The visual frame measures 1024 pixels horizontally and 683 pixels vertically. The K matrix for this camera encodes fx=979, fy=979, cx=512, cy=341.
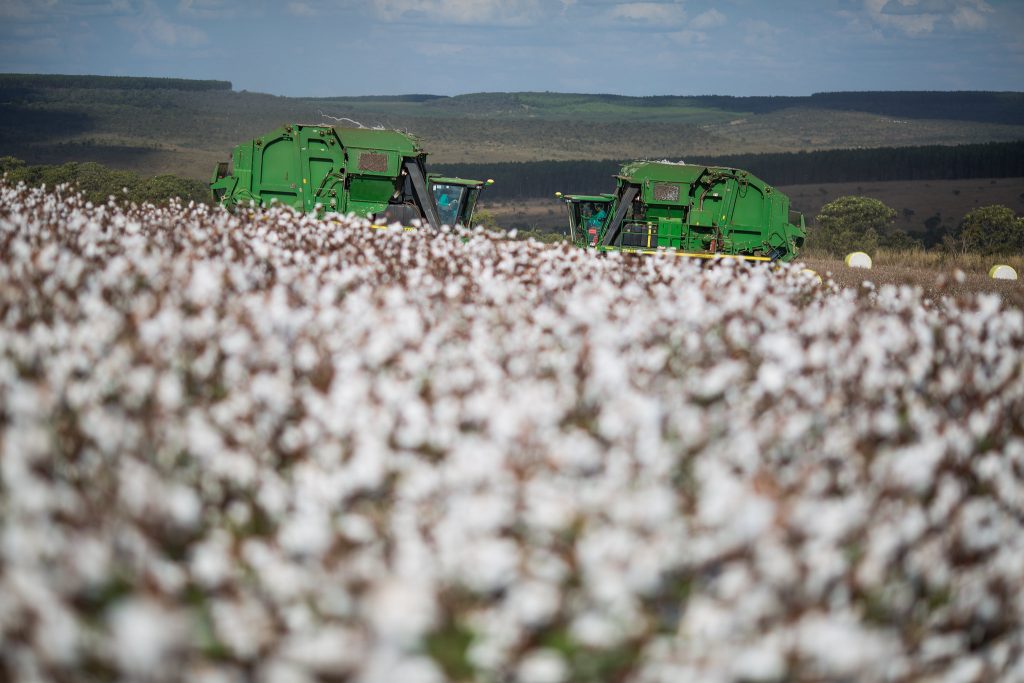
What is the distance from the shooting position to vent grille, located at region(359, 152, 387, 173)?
28359 mm

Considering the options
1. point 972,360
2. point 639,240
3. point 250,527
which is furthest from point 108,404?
point 639,240

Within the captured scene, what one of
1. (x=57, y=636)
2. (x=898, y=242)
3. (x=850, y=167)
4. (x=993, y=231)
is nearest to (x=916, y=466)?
(x=57, y=636)

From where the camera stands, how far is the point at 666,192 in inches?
1151

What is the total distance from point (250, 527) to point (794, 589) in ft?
11.5

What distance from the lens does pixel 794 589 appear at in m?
5.14

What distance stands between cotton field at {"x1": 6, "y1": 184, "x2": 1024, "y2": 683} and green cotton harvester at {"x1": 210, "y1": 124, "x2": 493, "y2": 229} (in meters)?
17.5

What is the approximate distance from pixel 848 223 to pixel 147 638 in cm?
9775

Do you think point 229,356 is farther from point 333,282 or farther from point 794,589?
point 794,589

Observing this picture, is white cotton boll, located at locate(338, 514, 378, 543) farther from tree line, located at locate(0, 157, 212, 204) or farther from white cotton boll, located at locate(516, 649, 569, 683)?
tree line, located at locate(0, 157, 212, 204)

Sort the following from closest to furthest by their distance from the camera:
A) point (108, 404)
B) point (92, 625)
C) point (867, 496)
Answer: point (92, 625)
point (867, 496)
point (108, 404)

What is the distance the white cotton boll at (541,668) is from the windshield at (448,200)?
24272 mm

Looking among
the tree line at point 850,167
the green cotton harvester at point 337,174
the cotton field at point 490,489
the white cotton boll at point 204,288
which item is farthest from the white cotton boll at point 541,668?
the tree line at point 850,167

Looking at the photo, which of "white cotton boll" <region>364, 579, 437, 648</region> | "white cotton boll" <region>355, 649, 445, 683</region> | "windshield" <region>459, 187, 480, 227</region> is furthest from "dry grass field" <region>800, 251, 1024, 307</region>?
"white cotton boll" <region>355, 649, 445, 683</region>

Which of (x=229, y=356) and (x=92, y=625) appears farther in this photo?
(x=229, y=356)
